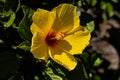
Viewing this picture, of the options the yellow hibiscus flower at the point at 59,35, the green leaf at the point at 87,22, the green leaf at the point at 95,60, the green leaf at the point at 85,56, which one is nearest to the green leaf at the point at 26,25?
the yellow hibiscus flower at the point at 59,35

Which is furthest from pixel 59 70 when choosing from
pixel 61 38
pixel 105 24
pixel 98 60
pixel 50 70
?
pixel 105 24

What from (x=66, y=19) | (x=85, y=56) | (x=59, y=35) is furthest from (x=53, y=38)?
(x=85, y=56)

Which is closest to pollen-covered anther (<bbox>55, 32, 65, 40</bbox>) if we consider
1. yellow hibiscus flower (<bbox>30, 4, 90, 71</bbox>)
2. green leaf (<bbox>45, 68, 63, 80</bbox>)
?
yellow hibiscus flower (<bbox>30, 4, 90, 71</bbox>)

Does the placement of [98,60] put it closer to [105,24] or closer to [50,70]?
[50,70]

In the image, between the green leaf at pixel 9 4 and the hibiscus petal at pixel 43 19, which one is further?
the green leaf at pixel 9 4

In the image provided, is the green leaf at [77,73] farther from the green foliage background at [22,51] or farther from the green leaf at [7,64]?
the green leaf at [7,64]

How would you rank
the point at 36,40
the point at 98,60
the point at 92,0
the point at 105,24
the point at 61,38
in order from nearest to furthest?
1. the point at 36,40
2. the point at 61,38
3. the point at 98,60
4. the point at 92,0
5. the point at 105,24

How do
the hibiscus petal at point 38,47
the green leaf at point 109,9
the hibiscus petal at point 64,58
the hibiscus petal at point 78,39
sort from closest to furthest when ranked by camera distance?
the hibiscus petal at point 38,47 → the hibiscus petal at point 64,58 → the hibiscus petal at point 78,39 → the green leaf at point 109,9
